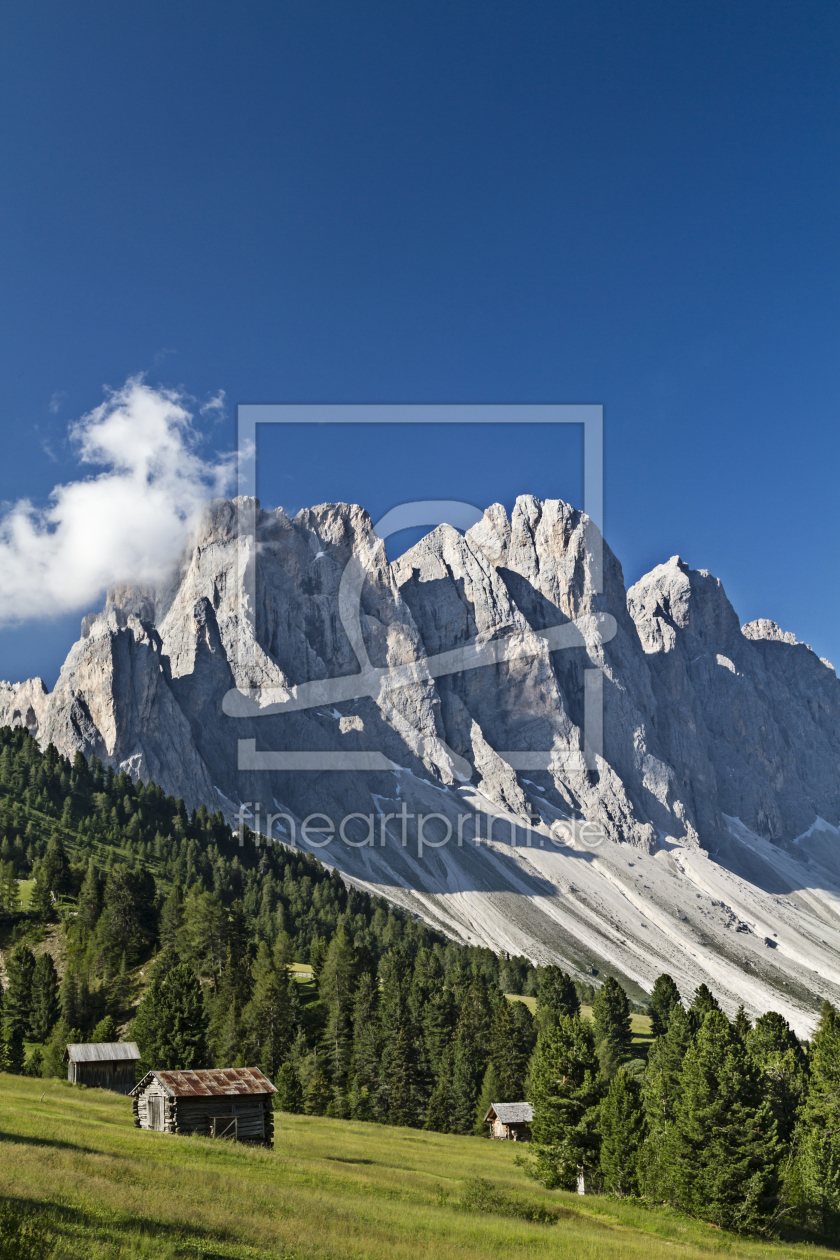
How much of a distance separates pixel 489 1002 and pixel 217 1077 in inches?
1601

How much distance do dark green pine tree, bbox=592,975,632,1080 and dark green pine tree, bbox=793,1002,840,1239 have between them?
34638 mm

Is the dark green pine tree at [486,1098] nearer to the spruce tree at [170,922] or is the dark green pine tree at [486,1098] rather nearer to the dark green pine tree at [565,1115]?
the dark green pine tree at [565,1115]

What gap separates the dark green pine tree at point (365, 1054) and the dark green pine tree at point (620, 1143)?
2709 cm

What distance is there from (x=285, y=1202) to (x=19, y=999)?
200 ft

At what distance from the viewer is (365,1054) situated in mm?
68625

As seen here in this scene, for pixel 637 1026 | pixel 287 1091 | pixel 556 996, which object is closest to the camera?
pixel 287 1091

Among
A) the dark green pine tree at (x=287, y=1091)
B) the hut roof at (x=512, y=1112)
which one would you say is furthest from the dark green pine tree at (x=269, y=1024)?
the hut roof at (x=512, y=1112)

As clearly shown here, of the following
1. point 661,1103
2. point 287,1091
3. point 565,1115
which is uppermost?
point 565,1115

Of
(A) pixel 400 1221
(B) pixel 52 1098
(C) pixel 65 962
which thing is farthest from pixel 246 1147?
(C) pixel 65 962

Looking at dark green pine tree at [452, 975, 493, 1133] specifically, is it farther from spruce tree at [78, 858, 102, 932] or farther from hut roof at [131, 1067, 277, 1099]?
spruce tree at [78, 858, 102, 932]

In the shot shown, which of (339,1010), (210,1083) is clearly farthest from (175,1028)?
(339,1010)

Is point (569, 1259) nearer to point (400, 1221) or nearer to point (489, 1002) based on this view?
point (400, 1221)

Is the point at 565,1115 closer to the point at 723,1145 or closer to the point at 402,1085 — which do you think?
the point at 723,1145

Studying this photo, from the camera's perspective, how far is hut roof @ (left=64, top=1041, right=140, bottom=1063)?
59219 mm
